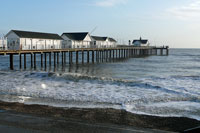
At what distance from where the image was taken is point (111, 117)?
308 inches

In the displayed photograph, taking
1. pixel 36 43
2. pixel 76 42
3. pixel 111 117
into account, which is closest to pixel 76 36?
pixel 76 42

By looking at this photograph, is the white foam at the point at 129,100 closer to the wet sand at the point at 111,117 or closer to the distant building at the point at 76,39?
the wet sand at the point at 111,117

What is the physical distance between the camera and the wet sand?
7.01m

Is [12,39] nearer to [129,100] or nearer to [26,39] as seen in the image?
[26,39]

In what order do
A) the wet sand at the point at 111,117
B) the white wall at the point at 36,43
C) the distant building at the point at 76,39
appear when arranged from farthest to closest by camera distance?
1. the distant building at the point at 76,39
2. the white wall at the point at 36,43
3. the wet sand at the point at 111,117

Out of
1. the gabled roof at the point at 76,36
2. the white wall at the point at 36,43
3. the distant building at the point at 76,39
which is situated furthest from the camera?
the gabled roof at the point at 76,36

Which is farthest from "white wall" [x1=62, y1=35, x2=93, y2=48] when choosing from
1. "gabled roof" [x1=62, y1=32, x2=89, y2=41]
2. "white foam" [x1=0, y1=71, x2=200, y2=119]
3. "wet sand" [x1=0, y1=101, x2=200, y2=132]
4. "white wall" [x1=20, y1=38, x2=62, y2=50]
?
"wet sand" [x1=0, y1=101, x2=200, y2=132]

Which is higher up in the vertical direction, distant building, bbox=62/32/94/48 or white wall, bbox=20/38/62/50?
distant building, bbox=62/32/94/48

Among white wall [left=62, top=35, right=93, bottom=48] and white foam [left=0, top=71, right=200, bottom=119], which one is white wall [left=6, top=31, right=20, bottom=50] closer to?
white wall [left=62, top=35, right=93, bottom=48]

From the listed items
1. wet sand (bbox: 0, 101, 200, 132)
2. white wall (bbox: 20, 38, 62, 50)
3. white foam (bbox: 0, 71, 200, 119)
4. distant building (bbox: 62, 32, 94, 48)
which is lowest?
white foam (bbox: 0, 71, 200, 119)

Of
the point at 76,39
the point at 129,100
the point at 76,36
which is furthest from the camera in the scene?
the point at 76,36

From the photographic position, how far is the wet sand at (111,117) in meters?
7.01

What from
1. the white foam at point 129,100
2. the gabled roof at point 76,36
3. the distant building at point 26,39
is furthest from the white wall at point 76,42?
the white foam at point 129,100

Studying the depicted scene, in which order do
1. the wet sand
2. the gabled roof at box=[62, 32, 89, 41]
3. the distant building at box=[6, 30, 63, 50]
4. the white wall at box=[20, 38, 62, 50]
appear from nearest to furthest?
the wet sand → the white wall at box=[20, 38, 62, 50] → the distant building at box=[6, 30, 63, 50] → the gabled roof at box=[62, 32, 89, 41]
